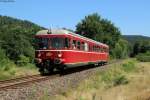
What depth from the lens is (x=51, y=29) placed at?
84.5ft

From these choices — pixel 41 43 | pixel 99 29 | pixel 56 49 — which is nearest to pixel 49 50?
pixel 56 49

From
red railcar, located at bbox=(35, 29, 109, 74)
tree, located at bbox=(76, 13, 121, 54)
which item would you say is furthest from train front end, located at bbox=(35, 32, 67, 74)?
tree, located at bbox=(76, 13, 121, 54)

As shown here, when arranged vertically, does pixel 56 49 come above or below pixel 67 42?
below

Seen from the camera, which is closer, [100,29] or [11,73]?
[11,73]

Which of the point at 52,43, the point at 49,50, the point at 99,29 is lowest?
the point at 49,50

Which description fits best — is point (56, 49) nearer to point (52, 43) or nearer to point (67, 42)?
point (52, 43)

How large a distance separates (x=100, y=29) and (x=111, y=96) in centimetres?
8192

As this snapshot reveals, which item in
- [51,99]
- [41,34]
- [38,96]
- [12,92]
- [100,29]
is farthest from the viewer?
[100,29]

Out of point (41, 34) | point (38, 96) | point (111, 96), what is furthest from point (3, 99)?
point (41, 34)

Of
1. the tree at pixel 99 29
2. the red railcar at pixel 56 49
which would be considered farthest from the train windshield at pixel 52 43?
the tree at pixel 99 29

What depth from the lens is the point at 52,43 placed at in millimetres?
25062

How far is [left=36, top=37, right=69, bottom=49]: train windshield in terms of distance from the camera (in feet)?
80.6

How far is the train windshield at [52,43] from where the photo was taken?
80.6ft

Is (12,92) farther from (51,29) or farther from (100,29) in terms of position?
(100,29)
